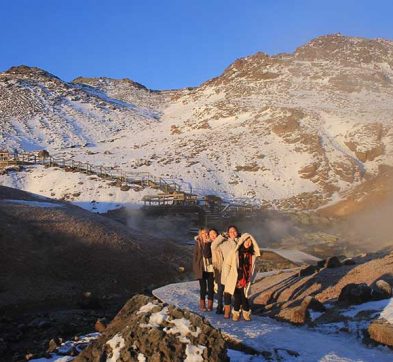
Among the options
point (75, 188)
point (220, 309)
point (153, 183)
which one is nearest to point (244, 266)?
point (220, 309)

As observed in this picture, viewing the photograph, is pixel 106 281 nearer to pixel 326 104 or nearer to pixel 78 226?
pixel 78 226

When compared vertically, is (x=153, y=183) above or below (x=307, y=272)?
above

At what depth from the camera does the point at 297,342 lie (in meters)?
7.85

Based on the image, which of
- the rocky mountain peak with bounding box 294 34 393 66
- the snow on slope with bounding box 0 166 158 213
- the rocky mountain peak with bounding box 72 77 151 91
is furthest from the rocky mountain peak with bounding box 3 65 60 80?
the snow on slope with bounding box 0 166 158 213

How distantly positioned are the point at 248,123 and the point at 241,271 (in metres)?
52.0

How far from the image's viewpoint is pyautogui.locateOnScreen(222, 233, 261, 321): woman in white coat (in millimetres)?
9156

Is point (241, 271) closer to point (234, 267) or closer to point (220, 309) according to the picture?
point (234, 267)

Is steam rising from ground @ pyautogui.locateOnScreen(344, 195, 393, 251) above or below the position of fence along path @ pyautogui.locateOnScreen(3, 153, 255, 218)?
below

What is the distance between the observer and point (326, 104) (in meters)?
63.2

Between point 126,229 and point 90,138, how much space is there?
47271 millimetres

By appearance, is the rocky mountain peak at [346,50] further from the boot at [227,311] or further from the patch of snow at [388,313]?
the boot at [227,311]

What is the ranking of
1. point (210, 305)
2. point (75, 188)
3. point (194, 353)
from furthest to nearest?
point (75, 188) < point (210, 305) < point (194, 353)

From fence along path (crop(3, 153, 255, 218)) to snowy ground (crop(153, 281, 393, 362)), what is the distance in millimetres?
25149

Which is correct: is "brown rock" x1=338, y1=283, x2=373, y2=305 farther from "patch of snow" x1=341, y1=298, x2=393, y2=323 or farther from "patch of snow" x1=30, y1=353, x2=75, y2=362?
"patch of snow" x1=30, y1=353, x2=75, y2=362
